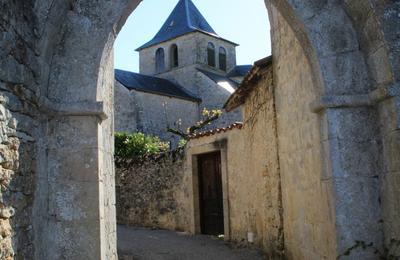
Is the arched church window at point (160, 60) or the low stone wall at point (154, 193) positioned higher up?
the arched church window at point (160, 60)

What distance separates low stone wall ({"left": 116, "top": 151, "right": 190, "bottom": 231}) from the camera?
10125 millimetres

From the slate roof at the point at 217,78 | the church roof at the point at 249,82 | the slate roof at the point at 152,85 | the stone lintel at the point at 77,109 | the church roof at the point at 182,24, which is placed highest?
the church roof at the point at 182,24

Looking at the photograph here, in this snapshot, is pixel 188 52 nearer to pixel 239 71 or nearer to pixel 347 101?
pixel 239 71

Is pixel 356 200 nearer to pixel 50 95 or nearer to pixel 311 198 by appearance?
pixel 311 198

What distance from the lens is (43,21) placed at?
10.6 feet

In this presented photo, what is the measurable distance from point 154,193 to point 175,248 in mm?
3526

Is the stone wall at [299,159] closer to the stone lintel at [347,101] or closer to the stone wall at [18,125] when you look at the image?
the stone lintel at [347,101]

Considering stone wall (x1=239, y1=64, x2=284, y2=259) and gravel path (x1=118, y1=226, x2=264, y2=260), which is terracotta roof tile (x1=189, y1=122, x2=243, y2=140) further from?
gravel path (x1=118, y1=226, x2=264, y2=260)

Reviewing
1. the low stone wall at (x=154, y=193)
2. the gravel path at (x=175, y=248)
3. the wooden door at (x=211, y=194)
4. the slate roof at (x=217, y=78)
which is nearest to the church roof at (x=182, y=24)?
the slate roof at (x=217, y=78)

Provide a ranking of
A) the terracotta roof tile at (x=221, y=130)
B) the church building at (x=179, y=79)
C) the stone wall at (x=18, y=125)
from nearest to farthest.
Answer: the stone wall at (x=18, y=125)
the terracotta roof tile at (x=221, y=130)
the church building at (x=179, y=79)

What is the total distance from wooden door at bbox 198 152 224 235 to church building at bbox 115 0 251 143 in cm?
1210

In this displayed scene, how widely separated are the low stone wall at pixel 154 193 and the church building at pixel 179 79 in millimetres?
10195

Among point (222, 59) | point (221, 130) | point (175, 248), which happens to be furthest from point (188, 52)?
point (175, 248)

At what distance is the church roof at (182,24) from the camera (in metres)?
30.0
